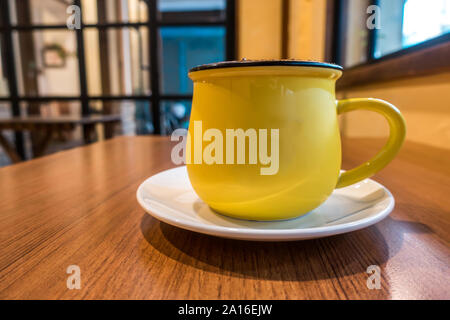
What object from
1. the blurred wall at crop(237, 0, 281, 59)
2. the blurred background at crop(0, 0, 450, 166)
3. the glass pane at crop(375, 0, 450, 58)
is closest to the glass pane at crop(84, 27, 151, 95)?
the blurred background at crop(0, 0, 450, 166)

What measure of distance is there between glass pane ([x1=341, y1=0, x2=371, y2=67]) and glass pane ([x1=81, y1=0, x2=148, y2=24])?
161 centimetres

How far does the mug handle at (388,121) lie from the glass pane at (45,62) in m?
2.97

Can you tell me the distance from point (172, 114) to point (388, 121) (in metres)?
2.53

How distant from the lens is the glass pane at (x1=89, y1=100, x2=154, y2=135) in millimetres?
2650

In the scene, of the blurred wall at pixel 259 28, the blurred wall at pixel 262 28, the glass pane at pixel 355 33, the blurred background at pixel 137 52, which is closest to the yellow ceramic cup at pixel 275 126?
the blurred background at pixel 137 52

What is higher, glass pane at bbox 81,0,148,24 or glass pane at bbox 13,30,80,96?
glass pane at bbox 81,0,148,24

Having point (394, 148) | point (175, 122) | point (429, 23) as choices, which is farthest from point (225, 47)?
point (394, 148)

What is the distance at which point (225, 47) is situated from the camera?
93.1 inches

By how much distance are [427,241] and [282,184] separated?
119mm

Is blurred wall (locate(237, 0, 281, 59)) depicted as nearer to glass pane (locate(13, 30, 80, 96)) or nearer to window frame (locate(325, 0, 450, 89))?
window frame (locate(325, 0, 450, 89))

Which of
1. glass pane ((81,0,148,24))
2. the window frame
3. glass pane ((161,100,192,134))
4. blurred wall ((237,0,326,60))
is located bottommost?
glass pane ((161,100,192,134))

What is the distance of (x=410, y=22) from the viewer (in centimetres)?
99

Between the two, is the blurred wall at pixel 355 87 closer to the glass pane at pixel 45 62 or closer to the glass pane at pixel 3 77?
the glass pane at pixel 45 62
